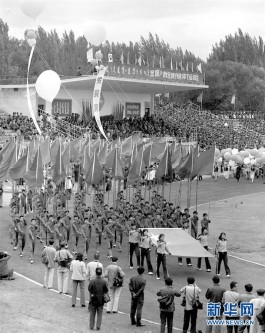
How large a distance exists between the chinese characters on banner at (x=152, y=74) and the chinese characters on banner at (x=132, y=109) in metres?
5.43

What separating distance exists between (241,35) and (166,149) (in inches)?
3338

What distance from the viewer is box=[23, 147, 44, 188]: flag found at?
68.0 feet

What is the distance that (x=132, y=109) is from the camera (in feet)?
181

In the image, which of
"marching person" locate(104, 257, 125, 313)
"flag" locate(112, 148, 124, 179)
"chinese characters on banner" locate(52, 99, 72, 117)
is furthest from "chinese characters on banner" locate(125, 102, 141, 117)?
"marching person" locate(104, 257, 125, 313)

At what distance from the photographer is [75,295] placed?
13.7 meters

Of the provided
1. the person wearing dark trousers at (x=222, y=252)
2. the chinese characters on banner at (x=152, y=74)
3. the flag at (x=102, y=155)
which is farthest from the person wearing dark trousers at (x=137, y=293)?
the chinese characters on banner at (x=152, y=74)

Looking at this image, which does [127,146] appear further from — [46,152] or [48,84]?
[48,84]

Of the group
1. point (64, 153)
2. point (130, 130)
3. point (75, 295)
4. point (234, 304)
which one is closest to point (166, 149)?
point (64, 153)

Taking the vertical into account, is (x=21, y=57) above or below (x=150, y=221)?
above

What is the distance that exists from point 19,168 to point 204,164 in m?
6.12

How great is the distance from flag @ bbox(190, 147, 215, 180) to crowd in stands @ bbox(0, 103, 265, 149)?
16254 millimetres

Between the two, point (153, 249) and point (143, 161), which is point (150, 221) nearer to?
point (153, 249)

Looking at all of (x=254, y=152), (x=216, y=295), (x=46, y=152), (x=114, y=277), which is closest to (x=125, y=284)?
(x=114, y=277)

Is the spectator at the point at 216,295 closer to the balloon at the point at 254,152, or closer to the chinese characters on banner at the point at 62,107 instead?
the balloon at the point at 254,152
